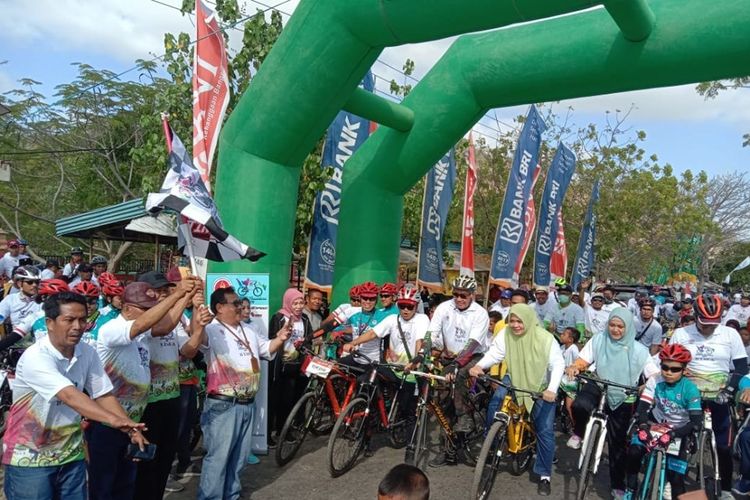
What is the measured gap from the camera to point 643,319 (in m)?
9.38

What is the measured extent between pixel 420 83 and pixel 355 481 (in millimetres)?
5890

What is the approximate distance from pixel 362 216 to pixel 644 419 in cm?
522

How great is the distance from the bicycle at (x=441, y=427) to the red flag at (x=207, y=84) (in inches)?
151

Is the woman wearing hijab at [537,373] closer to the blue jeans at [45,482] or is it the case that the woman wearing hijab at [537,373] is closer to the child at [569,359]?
the child at [569,359]

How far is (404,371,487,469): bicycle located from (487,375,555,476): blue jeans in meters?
0.64

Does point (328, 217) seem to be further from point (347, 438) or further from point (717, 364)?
point (717, 364)

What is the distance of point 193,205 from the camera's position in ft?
15.0

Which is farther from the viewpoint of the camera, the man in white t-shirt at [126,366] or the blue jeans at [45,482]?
the man in white t-shirt at [126,366]

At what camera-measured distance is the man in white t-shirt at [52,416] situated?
297cm

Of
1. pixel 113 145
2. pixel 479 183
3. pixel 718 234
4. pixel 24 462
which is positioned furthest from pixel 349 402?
pixel 718 234

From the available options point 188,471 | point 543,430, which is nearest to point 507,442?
point 543,430

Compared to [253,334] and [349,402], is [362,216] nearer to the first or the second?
[349,402]

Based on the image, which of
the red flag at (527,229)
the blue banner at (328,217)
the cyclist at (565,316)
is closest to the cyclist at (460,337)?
the blue banner at (328,217)

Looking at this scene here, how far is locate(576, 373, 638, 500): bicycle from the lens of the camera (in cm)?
491
